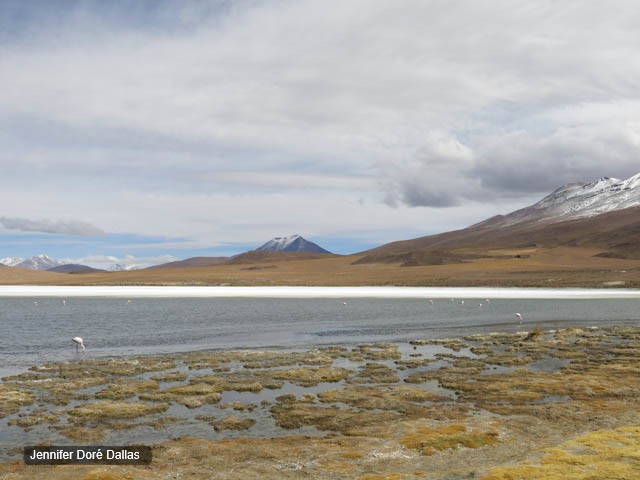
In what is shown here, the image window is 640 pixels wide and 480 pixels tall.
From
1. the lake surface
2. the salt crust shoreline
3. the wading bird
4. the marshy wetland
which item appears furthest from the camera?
the salt crust shoreline

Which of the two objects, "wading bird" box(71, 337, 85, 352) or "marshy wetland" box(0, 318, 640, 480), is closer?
"marshy wetland" box(0, 318, 640, 480)

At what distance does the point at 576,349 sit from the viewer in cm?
4075

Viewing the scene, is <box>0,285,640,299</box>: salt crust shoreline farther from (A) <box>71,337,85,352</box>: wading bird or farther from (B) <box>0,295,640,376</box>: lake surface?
(A) <box>71,337,85,352</box>: wading bird

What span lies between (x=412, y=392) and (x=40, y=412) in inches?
640

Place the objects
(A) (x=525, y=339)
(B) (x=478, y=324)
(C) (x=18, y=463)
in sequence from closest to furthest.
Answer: (C) (x=18, y=463)
(A) (x=525, y=339)
(B) (x=478, y=324)

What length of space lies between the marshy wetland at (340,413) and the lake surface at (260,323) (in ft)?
20.0

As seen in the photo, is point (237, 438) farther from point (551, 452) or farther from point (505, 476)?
point (551, 452)

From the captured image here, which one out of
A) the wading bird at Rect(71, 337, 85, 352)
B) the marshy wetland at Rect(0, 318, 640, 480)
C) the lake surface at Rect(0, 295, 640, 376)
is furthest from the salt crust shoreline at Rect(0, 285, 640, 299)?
the marshy wetland at Rect(0, 318, 640, 480)

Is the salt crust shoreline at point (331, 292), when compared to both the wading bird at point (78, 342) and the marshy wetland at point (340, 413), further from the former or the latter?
the marshy wetland at point (340, 413)

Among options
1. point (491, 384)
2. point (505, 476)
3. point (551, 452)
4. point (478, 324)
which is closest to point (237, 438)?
point (505, 476)

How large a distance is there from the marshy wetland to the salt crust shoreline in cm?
6652

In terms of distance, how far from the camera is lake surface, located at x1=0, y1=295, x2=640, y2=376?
144ft

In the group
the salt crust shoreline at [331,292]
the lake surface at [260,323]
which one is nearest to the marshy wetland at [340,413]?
the lake surface at [260,323]

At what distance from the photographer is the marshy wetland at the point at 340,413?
16438mm
